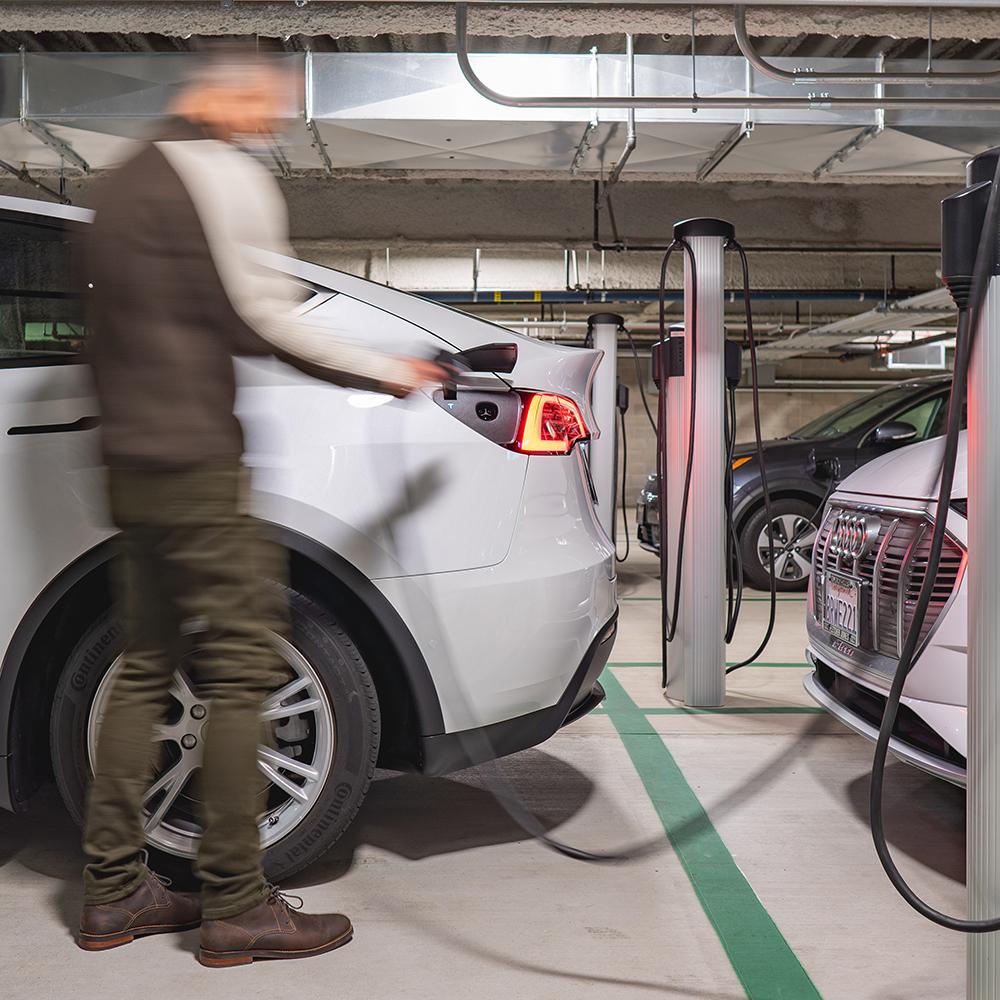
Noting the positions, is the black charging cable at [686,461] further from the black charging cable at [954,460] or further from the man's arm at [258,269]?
the black charging cable at [954,460]

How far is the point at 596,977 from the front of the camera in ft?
6.63

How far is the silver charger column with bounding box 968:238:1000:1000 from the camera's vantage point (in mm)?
1597

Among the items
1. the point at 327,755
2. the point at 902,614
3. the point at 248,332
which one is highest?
the point at 248,332

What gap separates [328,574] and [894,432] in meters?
5.49

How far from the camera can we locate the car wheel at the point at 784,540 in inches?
295

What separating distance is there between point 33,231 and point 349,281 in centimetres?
74

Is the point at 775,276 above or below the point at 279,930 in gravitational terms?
above

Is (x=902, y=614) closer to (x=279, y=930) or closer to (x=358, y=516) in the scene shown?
(x=358, y=516)

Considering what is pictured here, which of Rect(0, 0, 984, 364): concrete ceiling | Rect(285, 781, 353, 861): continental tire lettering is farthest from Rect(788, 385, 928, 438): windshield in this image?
Rect(285, 781, 353, 861): continental tire lettering

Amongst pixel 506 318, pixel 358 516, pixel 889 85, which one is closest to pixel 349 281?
pixel 358 516

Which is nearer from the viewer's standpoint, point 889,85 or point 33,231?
point 33,231

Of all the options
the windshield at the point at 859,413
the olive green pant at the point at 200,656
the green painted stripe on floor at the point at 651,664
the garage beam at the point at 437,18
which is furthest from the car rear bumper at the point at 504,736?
the windshield at the point at 859,413

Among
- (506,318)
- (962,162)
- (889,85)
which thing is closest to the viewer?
(889,85)

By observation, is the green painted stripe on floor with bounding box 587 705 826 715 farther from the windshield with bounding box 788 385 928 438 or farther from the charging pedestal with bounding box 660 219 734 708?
the windshield with bounding box 788 385 928 438
